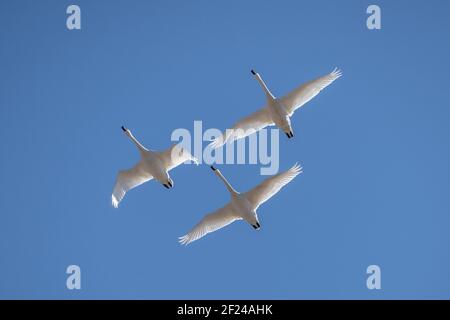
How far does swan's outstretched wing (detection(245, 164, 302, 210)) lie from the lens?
3944cm

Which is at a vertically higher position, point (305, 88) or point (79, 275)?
point (305, 88)

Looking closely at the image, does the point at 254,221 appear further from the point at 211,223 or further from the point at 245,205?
the point at 211,223

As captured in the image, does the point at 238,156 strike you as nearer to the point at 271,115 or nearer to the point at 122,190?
the point at 271,115

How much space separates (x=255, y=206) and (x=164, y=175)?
13.0 feet

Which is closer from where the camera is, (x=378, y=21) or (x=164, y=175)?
(x=164, y=175)

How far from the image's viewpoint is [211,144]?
4228cm

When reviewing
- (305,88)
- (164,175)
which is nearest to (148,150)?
(164,175)

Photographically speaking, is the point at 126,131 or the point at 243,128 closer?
the point at 126,131

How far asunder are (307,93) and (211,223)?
6804 mm

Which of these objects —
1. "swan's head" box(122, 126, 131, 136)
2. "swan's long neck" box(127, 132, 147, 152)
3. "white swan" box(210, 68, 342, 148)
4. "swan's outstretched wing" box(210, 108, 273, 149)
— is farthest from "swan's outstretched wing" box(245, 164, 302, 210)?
"swan's head" box(122, 126, 131, 136)

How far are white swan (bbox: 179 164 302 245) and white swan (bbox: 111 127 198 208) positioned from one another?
2.14 meters

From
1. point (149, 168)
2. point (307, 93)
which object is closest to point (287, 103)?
point (307, 93)

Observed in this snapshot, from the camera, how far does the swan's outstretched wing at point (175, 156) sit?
4016 cm

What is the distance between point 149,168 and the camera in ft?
133
